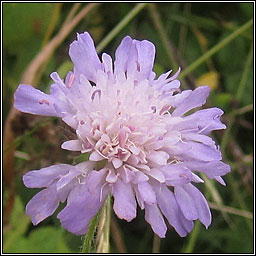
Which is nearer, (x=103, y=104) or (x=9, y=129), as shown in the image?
(x=103, y=104)

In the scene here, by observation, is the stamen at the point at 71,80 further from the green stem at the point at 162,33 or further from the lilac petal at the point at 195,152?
the green stem at the point at 162,33

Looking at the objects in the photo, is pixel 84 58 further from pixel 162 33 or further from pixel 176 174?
pixel 162 33

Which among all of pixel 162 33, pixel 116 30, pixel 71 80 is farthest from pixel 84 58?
pixel 162 33

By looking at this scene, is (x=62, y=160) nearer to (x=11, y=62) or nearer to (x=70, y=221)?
(x=11, y=62)

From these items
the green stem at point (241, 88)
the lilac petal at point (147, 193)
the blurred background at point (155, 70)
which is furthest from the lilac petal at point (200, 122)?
the green stem at point (241, 88)

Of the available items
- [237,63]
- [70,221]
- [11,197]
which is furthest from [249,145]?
[70,221]

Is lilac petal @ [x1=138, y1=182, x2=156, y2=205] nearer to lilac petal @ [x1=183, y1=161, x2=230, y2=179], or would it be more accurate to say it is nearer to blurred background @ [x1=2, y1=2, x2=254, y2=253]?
lilac petal @ [x1=183, y1=161, x2=230, y2=179]
